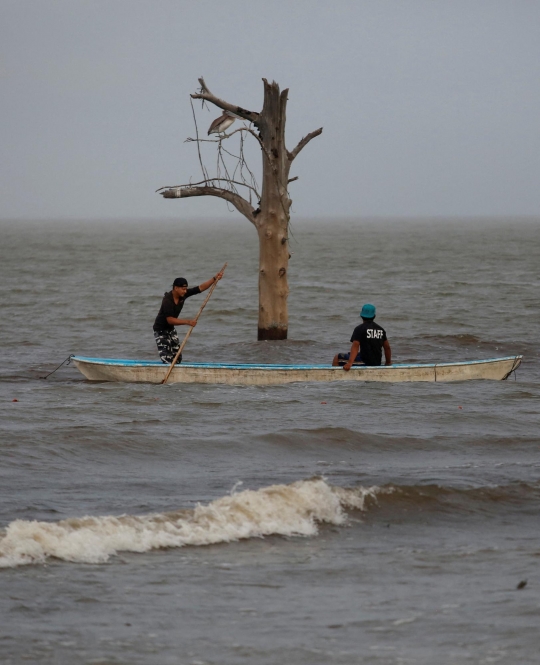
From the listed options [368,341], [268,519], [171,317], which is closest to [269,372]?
[368,341]

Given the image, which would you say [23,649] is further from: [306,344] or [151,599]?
[306,344]

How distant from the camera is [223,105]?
16.8 metres

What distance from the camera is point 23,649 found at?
558 cm

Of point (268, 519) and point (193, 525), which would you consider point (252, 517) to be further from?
point (193, 525)

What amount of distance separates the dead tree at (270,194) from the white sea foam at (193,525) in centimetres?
873

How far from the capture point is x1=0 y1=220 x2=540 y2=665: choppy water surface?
577 cm

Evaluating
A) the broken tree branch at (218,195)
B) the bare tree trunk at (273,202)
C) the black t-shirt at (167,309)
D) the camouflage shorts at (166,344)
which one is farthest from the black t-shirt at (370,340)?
the broken tree branch at (218,195)

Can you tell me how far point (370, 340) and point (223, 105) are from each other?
5.13m

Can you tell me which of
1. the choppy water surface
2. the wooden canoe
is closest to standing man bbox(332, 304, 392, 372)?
the wooden canoe

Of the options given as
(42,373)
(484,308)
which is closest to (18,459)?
(42,373)

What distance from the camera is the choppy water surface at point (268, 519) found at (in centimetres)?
577

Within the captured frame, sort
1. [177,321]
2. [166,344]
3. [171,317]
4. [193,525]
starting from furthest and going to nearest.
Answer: [166,344]
[171,317]
[177,321]
[193,525]

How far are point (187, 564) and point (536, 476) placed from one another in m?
3.65

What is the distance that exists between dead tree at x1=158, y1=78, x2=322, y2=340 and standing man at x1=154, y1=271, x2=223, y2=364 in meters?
2.85
